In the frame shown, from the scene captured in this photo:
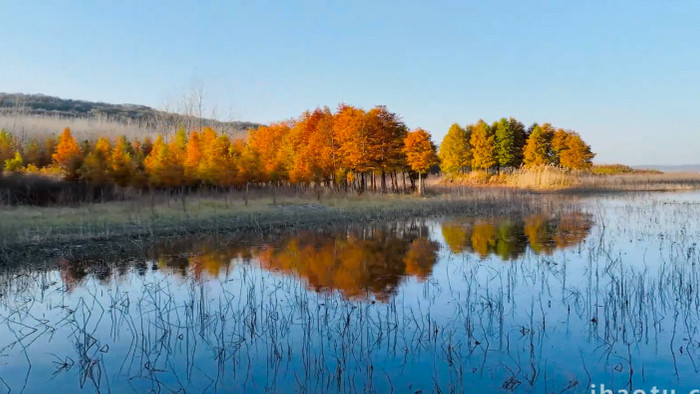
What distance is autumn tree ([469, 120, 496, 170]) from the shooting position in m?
64.1

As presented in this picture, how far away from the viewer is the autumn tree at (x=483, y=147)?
210 feet

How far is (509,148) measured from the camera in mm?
65625

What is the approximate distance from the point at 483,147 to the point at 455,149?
4.42 metres

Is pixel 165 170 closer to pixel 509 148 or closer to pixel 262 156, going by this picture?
pixel 262 156

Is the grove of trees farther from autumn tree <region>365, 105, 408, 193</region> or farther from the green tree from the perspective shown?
the green tree

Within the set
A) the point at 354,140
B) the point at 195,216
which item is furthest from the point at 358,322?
the point at 354,140

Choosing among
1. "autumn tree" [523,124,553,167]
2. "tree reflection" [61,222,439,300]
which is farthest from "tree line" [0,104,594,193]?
"autumn tree" [523,124,553,167]

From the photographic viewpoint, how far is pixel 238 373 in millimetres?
6172

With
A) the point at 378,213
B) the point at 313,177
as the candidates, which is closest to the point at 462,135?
the point at 313,177

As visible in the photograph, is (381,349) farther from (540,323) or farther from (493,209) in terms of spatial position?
(493,209)

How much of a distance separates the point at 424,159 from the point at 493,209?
14121 mm

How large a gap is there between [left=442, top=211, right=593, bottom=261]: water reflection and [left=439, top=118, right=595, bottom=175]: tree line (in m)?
38.1

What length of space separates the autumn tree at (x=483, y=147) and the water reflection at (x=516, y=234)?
39.2m

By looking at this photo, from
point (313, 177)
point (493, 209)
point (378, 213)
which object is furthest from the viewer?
point (313, 177)
